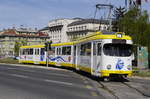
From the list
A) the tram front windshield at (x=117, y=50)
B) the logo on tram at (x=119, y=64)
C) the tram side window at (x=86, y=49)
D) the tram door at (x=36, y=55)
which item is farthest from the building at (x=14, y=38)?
the logo on tram at (x=119, y=64)

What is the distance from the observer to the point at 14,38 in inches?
5778

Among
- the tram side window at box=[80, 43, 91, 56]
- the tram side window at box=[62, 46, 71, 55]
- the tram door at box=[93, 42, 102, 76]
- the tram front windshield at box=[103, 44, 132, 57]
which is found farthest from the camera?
the tram side window at box=[62, 46, 71, 55]

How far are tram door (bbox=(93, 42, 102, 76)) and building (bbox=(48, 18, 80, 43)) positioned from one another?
116127 mm

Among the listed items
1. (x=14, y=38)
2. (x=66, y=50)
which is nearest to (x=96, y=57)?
(x=66, y=50)

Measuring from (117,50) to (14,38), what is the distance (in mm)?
134265

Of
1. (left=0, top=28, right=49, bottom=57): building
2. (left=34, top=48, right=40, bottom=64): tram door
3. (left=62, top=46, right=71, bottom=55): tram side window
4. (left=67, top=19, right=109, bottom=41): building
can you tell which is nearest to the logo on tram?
(left=62, top=46, right=71, bottom=55): tram side window

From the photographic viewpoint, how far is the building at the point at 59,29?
13825 cm

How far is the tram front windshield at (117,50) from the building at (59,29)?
117 metres

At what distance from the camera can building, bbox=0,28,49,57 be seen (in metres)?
143

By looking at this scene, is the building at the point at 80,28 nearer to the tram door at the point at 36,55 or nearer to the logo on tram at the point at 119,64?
the tram door at the point at 36,55

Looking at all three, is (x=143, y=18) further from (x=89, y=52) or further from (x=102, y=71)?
(x=102, y=71)

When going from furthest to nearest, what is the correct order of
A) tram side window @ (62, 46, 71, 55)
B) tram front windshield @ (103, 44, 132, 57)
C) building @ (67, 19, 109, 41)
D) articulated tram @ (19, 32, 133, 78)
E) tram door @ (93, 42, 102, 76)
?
1. building @ (67, 19, 109, 41)
2. tram side window @ (62, 46, 71, 55)
3. tram door @ (93, 42, 102, 76)
4. tram front windshield @ (103, 44, 132, 57)
5. articulated tram @ (19, 32, 133, 78)

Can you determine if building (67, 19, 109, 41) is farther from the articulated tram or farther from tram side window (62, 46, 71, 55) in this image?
the articulated tram

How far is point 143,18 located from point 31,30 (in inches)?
5067
